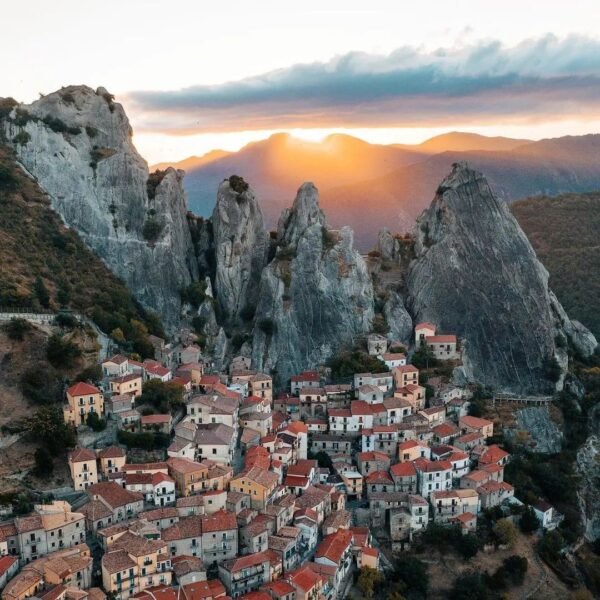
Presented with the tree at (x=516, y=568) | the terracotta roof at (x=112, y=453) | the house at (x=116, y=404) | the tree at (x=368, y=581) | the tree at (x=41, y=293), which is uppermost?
the tree at (x=41, y=293)

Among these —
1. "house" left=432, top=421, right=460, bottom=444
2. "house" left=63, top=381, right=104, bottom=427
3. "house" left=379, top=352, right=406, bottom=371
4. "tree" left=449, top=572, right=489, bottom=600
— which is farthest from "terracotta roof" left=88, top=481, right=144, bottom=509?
"house" left=379, top=352, right=406, bottom=371

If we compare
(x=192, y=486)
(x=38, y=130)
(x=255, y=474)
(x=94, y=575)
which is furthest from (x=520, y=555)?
(x=38, y=130)

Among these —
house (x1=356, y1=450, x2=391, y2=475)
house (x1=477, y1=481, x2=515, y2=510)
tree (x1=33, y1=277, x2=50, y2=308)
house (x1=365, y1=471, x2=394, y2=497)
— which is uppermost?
tree (x1=33, y1=277, x2=50, y2=308)

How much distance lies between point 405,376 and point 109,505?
82.2ft

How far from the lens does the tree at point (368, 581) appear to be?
3950 cm

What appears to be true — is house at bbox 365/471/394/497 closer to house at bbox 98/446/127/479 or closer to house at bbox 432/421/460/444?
house at bbox 432/421/460/444

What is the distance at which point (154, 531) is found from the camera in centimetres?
3762

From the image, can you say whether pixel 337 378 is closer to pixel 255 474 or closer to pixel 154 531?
pixel 255 474

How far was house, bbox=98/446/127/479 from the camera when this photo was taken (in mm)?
41625

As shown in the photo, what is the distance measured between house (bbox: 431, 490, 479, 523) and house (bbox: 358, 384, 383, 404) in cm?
928

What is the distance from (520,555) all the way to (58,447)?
1124 inches

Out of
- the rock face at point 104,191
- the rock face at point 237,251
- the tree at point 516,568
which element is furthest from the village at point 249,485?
the rock face at point 237,251

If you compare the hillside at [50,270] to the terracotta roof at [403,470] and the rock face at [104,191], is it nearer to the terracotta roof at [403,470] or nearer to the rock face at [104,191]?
the rock face at [104,191]

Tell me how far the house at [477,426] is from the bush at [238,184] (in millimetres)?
31323
